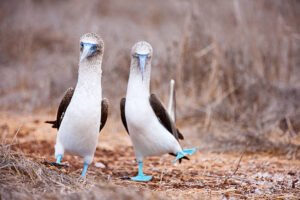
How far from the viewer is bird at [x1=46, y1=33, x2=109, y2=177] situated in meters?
5.24

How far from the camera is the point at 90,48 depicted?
17.3 ft

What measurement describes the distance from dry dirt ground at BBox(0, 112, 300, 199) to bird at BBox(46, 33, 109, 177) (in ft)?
0.97

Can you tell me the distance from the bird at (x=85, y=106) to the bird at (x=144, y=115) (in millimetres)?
386

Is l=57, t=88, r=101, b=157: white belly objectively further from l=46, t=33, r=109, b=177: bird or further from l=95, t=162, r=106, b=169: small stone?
l=95, t=162, r=106, b=169: small stone

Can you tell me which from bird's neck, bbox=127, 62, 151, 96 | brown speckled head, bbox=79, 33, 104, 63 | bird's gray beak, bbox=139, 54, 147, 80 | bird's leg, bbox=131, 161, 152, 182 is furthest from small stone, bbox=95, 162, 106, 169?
brown speckled head, bbox=79, 33, 104, 63

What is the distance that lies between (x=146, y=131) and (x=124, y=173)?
0.80 m

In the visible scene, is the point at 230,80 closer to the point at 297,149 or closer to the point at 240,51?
the point at 240,51

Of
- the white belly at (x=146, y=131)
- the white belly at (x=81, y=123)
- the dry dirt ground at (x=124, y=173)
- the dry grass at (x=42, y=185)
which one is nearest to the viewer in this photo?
the dry grass at (x=42, y=185)

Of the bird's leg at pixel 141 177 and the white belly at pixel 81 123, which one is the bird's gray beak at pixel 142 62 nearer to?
the white belly at pixel 81 123

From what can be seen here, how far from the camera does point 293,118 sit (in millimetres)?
7969

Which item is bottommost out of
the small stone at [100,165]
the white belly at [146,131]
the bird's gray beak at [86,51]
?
the small stone at [100,165]

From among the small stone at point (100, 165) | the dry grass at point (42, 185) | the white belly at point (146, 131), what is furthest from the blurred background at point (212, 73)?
the dry grass at point (42, 185)

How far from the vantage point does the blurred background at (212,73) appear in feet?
26.6

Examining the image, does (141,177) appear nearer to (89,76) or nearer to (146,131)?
(146,131)
